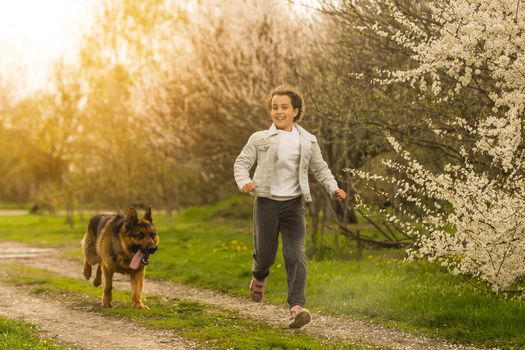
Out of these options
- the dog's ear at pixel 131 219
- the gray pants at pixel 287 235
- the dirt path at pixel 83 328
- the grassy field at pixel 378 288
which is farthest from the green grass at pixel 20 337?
the grassy field at pixel 378 288

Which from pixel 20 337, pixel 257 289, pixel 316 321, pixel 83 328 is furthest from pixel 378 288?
pixel 20 337

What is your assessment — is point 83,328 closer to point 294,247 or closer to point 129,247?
point 129,247

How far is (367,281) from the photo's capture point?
32.7 ft

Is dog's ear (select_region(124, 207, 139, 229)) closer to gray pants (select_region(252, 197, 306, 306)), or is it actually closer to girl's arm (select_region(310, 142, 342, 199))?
gray pants (select_region(252, 197, 306, 306))

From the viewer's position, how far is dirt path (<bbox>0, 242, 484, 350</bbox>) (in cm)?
723

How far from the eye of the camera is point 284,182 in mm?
7430

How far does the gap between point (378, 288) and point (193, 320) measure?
2.90 m

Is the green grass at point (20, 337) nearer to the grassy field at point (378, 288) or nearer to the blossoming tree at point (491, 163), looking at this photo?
the grassy field at point (378, 288)

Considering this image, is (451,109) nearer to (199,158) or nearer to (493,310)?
(493,310)

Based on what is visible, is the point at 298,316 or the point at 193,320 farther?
the point at 193,320

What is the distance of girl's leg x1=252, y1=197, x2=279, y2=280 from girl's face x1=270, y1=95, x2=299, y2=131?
84cm

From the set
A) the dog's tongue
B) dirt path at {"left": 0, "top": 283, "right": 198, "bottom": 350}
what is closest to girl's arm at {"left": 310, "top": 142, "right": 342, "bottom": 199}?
dirt path at {"left": 0, "top": 283, "right": 198, "bottom": 350}

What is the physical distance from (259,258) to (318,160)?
126 cm

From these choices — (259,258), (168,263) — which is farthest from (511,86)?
(168,263)
